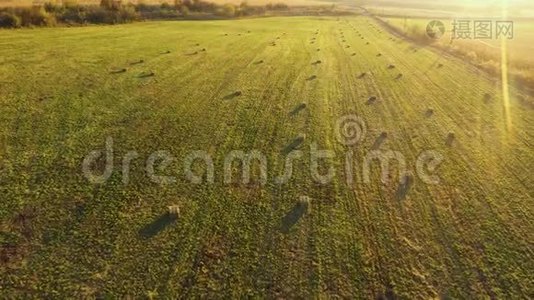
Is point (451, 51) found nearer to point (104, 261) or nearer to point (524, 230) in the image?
point (524, 230)

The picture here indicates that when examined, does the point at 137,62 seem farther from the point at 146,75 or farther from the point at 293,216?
the point at 293,216

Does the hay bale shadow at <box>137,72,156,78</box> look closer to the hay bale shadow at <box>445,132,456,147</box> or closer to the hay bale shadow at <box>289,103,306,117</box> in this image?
the hay bale shadow at <box>289,103,306,117</box>

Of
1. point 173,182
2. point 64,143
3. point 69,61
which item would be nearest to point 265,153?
point 173,182

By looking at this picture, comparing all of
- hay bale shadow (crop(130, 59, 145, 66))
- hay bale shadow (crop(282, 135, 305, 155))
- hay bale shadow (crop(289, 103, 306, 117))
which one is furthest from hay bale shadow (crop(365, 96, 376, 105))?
hay bale shadow (crop(130, 59, 145, 66))

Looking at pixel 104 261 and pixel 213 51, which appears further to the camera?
pixel 213 51

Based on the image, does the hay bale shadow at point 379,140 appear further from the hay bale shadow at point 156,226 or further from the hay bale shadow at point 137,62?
the hay bale shadow at point 137,62

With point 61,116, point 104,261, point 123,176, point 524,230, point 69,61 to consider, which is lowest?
point 524,230
